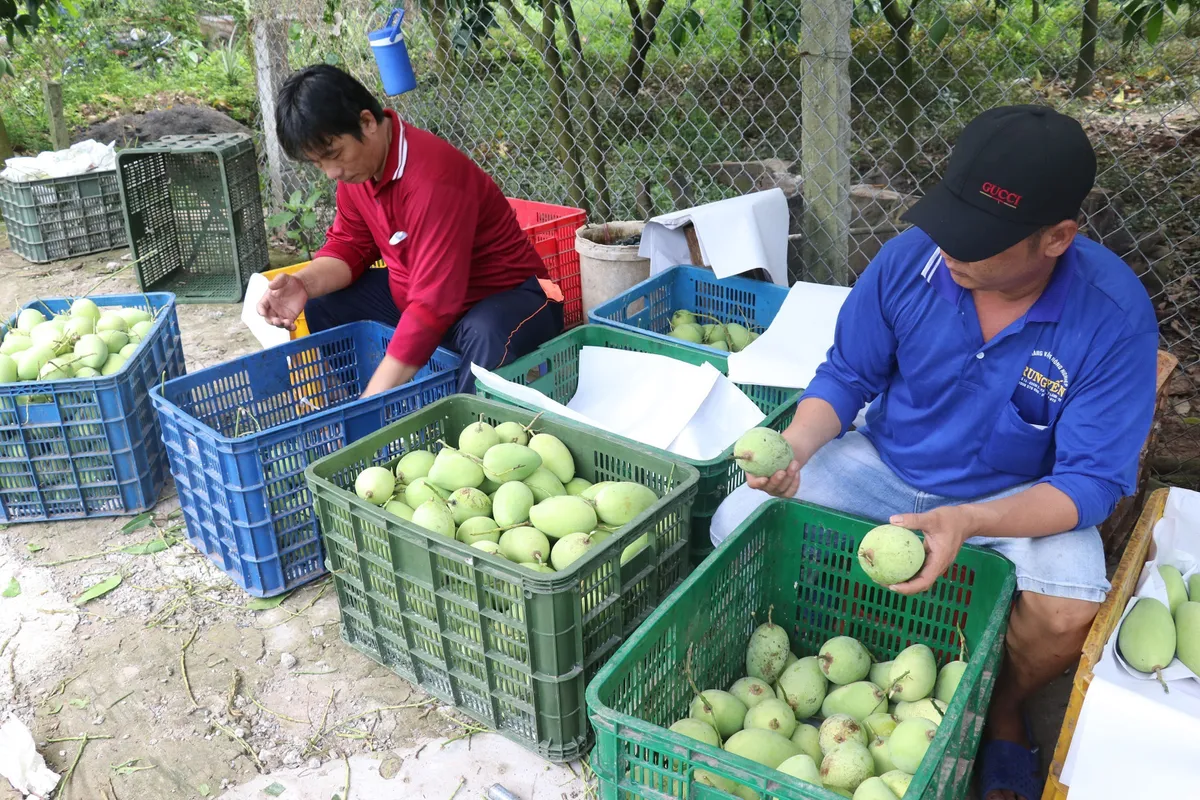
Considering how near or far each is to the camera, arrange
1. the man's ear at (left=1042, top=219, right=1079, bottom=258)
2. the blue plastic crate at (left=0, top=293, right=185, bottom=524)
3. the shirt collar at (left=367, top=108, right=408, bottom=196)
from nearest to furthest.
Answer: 1. the man's ear at (left=1042, top=219, right=1079, bottom=258)
2. the blue plastic crate at (left=0, top=293, right=185, bottom=524)
3. the shirt collar at (left=367, top=108, right=408, bottom=196)

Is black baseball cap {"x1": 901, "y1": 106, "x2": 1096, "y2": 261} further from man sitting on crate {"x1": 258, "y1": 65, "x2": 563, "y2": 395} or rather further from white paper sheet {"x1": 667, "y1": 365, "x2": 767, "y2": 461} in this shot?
man sitting on crate {"x1": 258, "y1": 65, "x2": 563, "y2": 395}

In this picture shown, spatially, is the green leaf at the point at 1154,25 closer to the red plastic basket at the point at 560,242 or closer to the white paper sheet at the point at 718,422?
the white paper sheet at the point at 718,422

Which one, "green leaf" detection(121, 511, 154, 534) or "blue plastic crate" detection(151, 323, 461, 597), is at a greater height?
"blue plastic crate" detection(151, 323, 461, 597)

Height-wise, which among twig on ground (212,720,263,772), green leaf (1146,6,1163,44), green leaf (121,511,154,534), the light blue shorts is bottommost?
twig on ground (212,720,263,772)

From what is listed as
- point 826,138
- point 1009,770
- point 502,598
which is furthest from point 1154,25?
point 502,598

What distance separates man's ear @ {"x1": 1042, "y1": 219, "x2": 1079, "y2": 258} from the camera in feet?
5.81

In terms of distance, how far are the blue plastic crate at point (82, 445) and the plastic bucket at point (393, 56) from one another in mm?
1793

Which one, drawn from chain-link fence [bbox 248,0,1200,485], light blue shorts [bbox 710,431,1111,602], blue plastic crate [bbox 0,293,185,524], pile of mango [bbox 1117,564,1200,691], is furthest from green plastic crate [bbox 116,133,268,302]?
pile of mango [bbox 1117,564,1200,691]

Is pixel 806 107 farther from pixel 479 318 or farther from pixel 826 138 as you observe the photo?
pixel 479 318

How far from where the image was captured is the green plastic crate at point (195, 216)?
504 cm

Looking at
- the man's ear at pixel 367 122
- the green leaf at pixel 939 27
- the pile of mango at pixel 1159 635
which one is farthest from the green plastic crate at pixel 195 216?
the pile of mango at pixel 1159 635

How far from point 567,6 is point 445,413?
9.77 feet

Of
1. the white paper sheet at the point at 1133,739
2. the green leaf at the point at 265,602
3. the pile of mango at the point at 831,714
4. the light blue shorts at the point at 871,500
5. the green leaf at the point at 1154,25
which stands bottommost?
the green leaf at the point at 265,602

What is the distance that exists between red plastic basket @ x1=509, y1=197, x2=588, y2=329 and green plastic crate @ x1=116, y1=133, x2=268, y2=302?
1.82 m
